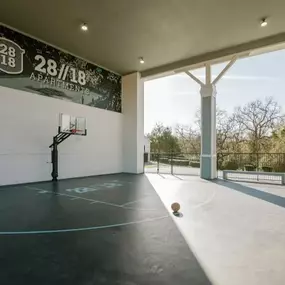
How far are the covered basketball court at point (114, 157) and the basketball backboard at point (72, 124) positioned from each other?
5 centimetres

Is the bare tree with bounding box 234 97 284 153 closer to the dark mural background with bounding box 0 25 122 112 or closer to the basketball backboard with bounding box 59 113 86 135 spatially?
the dark mural background with bounding box 0 25 122 112

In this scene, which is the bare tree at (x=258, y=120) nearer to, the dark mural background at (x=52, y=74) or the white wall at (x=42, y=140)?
the dark mural background at (x=52, y=74)

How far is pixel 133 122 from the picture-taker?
32.1ft

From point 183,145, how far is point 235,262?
16.3 meters

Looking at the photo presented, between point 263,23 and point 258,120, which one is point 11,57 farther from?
point 258,120

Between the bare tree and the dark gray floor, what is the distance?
40.2ft

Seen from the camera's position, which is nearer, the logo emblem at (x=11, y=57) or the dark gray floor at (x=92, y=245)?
the dark gray floor at (x=92, y=245)

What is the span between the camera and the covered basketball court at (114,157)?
212cm

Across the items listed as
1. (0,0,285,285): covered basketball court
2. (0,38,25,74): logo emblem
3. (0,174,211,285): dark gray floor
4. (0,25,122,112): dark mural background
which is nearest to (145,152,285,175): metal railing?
(0,0,285,285): covered basketball court

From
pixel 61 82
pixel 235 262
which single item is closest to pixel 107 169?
pixel 61 82

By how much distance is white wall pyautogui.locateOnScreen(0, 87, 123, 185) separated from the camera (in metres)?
6.27

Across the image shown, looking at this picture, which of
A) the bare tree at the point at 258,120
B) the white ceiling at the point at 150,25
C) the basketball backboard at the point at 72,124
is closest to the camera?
the white ceiling at the point at 150,25

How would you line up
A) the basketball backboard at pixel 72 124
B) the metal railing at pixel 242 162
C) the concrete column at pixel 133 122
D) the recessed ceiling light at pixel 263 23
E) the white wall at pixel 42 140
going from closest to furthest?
the recessed ceiling light at pixel 263 23 → the white wall at pixel 42 140 → the basketball backboard at pixel 72 124 → the metal railing at pixel 242 162 → the concrete column at pixel 133 122

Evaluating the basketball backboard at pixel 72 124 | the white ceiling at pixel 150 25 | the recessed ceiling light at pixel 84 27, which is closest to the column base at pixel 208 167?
the white ceiling at pixel 150 25
